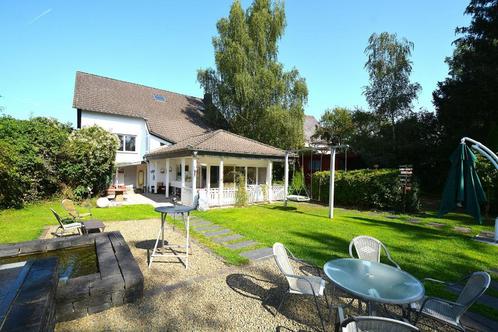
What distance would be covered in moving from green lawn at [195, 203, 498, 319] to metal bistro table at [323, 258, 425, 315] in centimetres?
181

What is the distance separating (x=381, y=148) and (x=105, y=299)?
2115cm

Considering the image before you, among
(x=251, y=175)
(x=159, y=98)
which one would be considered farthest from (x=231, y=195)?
(x=159, y=98)

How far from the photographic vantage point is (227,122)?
23.9m

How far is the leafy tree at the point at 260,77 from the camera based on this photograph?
20.5 metres

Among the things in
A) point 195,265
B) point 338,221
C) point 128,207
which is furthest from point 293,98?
point 195,265

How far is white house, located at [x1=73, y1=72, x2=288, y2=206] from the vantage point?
14.5 metres

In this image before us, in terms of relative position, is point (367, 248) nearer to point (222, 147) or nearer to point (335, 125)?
point (222, 147)

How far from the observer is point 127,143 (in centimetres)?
2119

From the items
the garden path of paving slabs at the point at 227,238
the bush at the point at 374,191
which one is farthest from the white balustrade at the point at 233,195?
the bush at the point at 374,191

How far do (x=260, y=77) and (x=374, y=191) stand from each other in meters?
12.5

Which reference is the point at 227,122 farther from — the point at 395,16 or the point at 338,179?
the point at 395,16

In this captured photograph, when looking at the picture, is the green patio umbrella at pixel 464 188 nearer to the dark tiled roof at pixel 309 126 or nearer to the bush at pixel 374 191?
the bush at pixel 374 191

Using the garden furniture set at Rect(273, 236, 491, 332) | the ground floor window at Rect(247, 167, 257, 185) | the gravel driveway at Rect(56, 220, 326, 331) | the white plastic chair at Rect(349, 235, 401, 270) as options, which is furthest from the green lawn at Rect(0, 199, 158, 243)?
the white plastic chair at Rect(349, 235, 401, 270)

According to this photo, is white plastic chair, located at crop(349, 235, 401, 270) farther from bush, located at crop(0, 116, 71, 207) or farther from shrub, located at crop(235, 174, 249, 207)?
bush, located at crop(0, 116, 71, 207)
